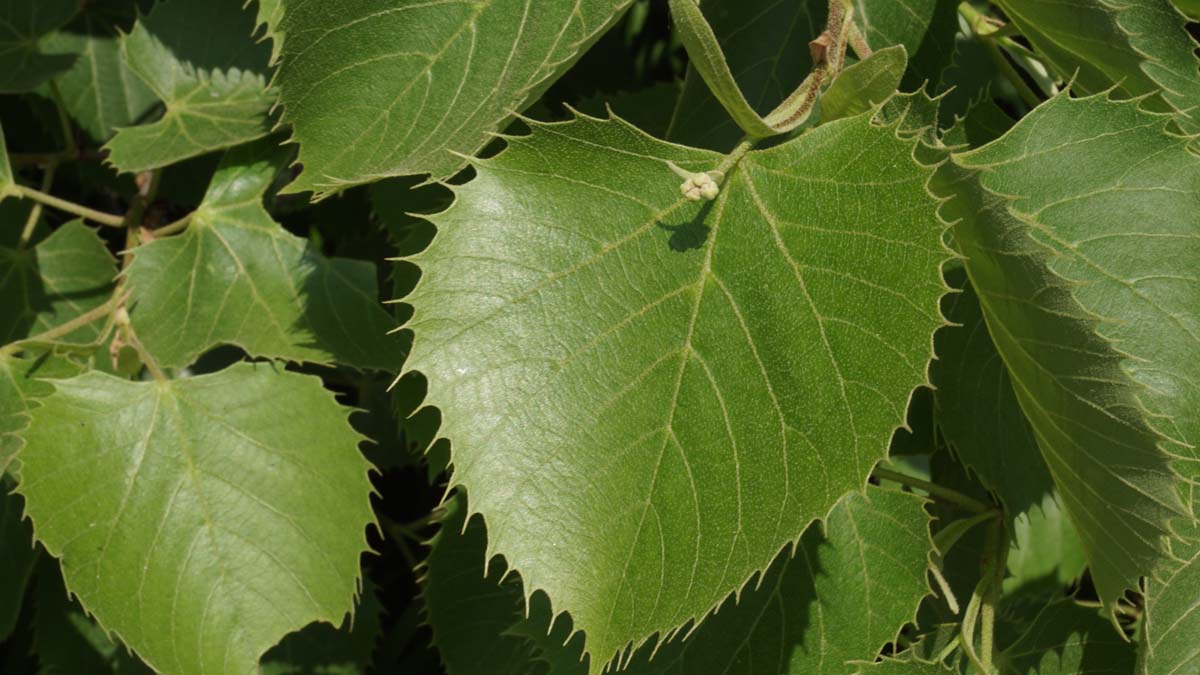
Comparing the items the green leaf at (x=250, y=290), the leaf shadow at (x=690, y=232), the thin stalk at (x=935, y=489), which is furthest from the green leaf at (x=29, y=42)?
the thin stalk at (x=935, y=489)

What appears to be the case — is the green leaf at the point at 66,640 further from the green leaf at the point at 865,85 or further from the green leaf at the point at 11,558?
the green leaf at the point at 865,85

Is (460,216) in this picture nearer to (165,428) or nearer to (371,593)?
(165,428)

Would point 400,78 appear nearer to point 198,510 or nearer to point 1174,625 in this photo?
point 198,510

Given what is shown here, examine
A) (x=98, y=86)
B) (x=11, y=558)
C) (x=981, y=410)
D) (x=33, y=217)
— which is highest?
(x=98, y=86)

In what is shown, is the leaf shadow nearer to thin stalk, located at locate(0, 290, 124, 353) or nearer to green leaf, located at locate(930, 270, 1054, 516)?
green leaf, located at locate(930, 270, 1054, 516)

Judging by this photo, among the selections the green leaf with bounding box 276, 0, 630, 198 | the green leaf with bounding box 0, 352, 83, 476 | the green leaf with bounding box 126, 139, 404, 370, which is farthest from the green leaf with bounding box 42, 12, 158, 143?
the green leaf with bounding box 276, 0, 630, 198

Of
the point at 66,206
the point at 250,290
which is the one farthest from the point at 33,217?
the point at 250,290
